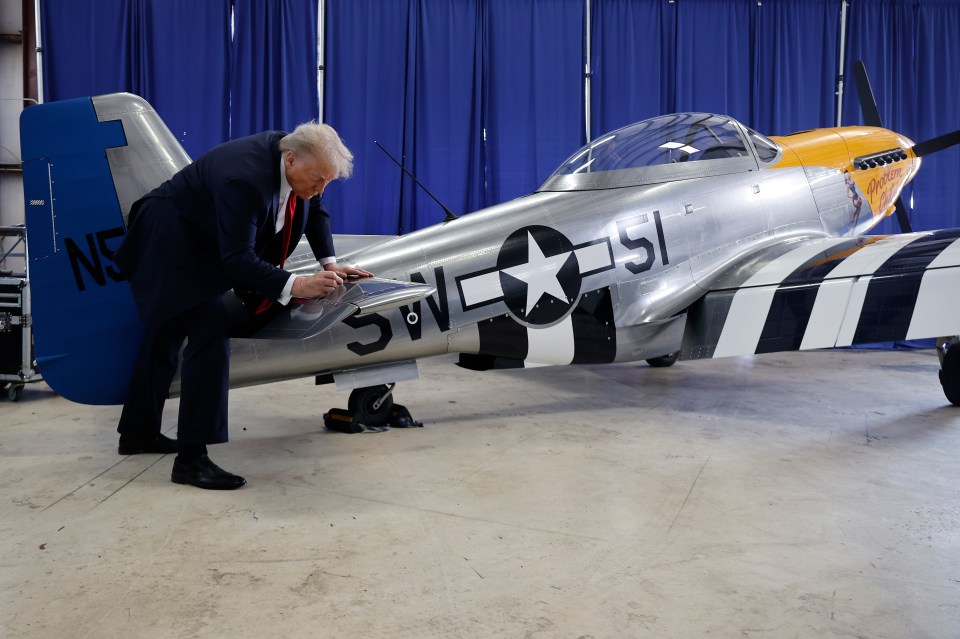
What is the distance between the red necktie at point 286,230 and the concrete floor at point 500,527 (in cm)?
77

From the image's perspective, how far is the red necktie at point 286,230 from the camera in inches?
118

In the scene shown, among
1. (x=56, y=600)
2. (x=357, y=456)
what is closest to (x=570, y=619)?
(x=56, y=600)

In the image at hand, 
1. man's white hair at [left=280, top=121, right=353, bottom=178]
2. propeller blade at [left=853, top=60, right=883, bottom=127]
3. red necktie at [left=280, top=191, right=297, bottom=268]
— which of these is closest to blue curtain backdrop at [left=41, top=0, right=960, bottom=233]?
propeller blade at [left=853, top=60, right=883, bottom=127]

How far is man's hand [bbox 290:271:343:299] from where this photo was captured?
2.77 m

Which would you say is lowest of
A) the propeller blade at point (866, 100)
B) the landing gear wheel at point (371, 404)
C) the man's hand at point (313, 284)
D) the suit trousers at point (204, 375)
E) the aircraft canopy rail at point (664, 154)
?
the landing gear wheel at point (371, 404)

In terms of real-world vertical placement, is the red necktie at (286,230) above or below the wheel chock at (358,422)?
above

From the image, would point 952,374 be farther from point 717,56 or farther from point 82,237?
point 82,237

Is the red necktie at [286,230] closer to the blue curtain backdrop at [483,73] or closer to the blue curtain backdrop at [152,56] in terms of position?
the blue curtain backdrop at [483,73]

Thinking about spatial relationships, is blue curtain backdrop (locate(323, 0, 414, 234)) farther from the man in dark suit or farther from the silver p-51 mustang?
the man in dark suit

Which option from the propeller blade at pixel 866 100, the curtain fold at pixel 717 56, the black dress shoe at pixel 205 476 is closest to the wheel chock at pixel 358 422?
the black dress shoe at pixel 205 476

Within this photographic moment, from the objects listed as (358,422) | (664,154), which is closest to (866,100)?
(664,154)

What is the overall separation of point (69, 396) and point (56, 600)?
4.20 feet

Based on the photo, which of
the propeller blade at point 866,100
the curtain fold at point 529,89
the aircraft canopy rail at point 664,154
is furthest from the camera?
the curtain fold at point 529,89

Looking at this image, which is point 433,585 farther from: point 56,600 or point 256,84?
point 256,84
